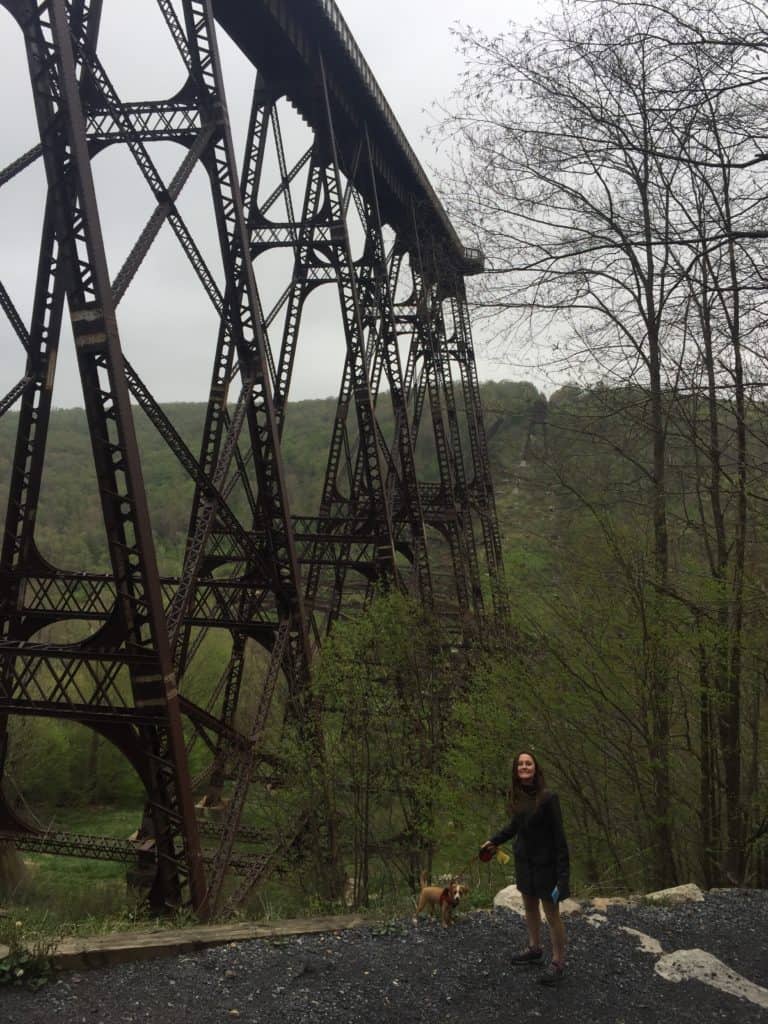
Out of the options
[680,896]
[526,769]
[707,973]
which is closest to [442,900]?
[526,769]

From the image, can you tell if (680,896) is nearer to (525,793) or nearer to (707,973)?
(707,973)

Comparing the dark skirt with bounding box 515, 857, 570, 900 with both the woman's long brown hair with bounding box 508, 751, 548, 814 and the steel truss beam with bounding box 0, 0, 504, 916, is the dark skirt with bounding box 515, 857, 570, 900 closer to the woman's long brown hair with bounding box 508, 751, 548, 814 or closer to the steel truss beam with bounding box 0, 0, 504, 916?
the woman's long brown hair with bounding box 508, 751, 548, 814

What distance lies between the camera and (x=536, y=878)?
3432mm

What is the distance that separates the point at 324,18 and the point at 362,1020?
9678mm

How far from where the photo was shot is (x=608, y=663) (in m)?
7.33

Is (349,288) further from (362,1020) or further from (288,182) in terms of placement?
(362,1020)

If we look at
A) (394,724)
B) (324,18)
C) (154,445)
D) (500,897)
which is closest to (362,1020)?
(500,897)

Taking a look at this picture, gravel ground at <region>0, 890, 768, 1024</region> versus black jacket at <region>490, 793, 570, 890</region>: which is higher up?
black jacket at <region>490, 793, 570, 890</region>

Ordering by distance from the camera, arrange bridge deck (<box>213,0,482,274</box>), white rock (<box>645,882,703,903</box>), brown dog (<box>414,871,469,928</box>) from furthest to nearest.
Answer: bridge deck (<box>213,0,482,274</box>) → white rock (<box>645,882,703,903</box>) → brown dog (<box>414,871,469,928</box>)

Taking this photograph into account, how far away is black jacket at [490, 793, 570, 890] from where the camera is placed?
3383 millimetres

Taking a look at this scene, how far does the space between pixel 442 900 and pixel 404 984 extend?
28.8 inches

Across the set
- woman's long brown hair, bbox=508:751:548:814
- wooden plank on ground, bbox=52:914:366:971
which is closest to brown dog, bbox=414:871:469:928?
wooden plank on ground, bbox=52:914:366:971

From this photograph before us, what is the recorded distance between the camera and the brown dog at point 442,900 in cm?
400

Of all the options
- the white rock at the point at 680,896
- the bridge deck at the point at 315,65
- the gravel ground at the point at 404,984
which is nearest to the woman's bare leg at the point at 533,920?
the gravel ground at the point at 404,984
